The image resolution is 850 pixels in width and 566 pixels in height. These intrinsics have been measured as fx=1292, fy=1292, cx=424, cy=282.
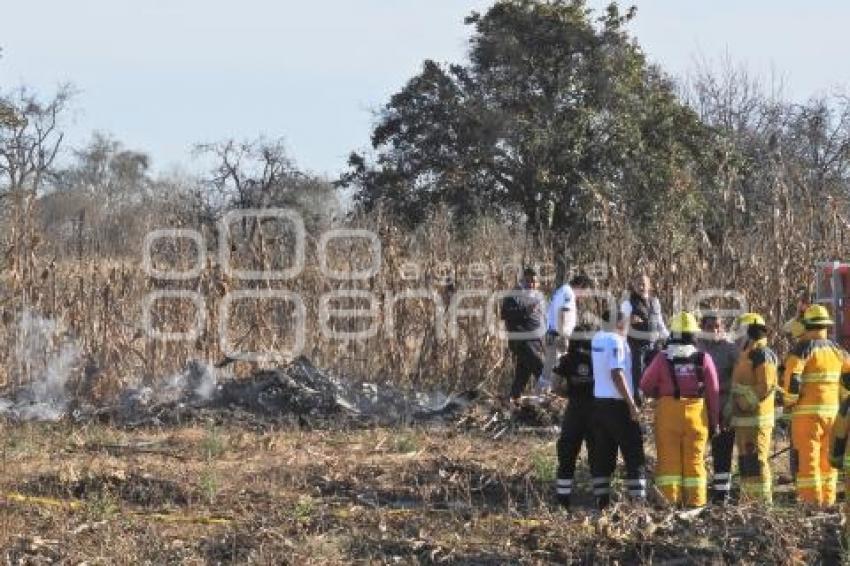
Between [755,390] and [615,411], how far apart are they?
48.9 inches

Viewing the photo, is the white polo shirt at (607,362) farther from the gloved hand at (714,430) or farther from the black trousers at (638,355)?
the black trousers at (638,355)

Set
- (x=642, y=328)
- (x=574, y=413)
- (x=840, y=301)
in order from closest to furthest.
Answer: (x=574, y=413) → (x=840, y=301) → (x=642, y=328)

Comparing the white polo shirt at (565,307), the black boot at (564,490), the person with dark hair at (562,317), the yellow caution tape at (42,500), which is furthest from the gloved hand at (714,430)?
the yellow caution tape at (42,500)

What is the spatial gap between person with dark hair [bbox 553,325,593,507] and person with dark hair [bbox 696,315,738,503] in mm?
1103

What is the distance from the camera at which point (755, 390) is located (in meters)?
10.4

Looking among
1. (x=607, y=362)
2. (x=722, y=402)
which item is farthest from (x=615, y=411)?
(x=722, y=402)

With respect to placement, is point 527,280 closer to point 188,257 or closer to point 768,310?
point 768,310

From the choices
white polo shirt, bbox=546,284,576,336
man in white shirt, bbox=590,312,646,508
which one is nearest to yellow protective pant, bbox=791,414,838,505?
man in white shirt, bbox=590,312,646,508

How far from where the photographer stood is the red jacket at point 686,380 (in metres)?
10.0

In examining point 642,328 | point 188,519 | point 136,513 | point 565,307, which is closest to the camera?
point 188,519

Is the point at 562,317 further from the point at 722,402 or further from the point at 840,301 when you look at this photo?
the point at 722,402

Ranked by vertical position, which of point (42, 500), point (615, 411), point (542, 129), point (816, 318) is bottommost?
point (42, 500)

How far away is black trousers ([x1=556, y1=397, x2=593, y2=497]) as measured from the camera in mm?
10141

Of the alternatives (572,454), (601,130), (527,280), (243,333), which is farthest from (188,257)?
(601,130)
